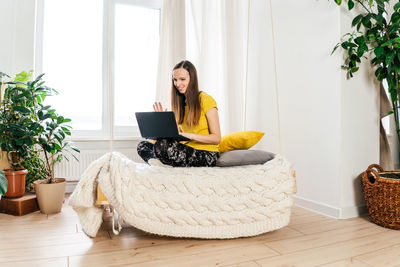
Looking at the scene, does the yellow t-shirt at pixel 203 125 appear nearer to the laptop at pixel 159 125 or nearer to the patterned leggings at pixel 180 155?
the patterned leggings at pixel 180 155

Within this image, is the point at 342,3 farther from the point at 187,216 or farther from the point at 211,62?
the point at 187,216

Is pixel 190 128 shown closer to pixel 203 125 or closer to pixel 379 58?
pixel 203 125

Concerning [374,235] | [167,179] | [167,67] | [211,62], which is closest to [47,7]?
[167,67]

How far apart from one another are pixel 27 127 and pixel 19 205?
55 centimetres

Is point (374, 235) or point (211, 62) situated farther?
point (211, 62)

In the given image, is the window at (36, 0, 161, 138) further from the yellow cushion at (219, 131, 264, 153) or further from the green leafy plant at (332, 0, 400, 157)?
the green leafy plant at (332, 0, 400, 157)

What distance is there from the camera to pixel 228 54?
111 inches

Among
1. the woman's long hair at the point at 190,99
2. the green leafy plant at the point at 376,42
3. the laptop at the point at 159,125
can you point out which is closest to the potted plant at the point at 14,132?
the laptop at the point at 159,125

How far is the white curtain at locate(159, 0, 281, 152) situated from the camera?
9.06ft

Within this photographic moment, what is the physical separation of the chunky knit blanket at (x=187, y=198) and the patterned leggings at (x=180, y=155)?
97 millimetres

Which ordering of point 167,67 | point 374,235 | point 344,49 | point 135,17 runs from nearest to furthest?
1. point 374,235
2. point 344,49
3. point 167,67
4. point 135,17

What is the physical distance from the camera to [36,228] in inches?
72.0

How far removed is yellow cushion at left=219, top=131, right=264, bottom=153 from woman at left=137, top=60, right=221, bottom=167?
3.1 inches

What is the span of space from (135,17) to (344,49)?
81.0 inches
